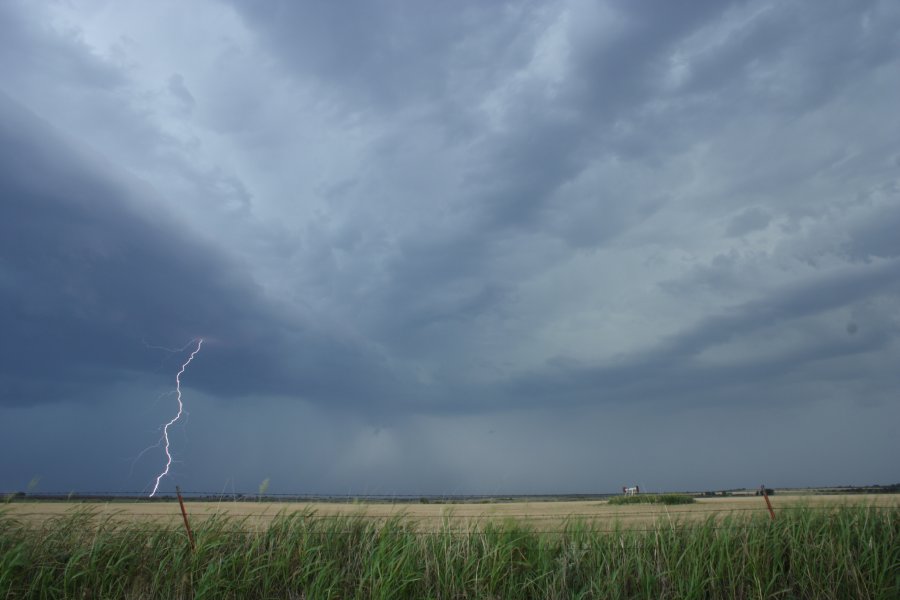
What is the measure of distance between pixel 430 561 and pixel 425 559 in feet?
0.32

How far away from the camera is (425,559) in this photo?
1091 cm

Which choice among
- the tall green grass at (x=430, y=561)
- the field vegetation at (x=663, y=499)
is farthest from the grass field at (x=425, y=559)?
the field vegetation at (x=663, y=499)

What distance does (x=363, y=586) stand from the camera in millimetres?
10391

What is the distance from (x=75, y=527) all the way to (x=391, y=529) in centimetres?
550

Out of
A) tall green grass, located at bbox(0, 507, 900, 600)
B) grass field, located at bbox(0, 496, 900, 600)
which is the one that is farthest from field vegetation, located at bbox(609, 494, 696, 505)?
tall green grass, located at bbox(0, 507, 900, 600)

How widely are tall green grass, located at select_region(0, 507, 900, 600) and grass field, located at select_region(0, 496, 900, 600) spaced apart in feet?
0.07

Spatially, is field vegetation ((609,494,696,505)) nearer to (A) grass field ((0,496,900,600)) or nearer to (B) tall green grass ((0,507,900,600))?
(A) grass field ((0,496,900,600))

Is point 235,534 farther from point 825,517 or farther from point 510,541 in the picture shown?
point 825,517

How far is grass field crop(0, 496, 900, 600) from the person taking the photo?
1038 cm

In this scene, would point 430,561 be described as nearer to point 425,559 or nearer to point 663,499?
point 425,559

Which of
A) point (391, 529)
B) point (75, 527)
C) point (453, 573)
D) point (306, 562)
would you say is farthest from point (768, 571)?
point (75, 527)

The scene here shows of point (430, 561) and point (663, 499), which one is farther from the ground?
point (663, 499)

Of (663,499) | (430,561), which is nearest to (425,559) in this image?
(430,561)

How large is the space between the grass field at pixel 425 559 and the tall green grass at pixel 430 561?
2 cm
